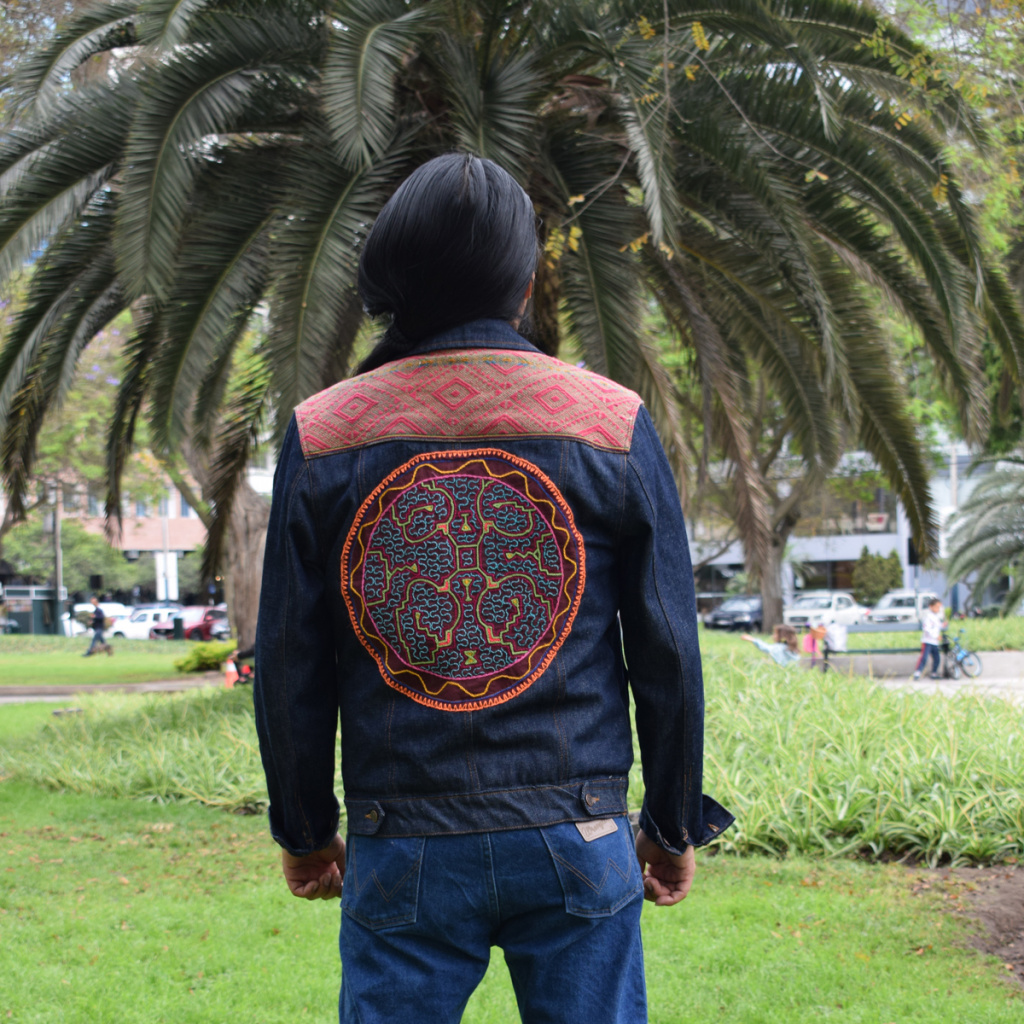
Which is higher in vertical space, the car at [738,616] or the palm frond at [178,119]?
the palm frond at [178,119]

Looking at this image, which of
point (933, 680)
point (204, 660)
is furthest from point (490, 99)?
point (204, 660)

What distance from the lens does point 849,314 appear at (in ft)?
25.6

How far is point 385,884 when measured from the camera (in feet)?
4.96

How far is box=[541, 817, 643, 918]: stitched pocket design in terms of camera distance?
58.9 inches

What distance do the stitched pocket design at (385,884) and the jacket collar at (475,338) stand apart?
0.77 m

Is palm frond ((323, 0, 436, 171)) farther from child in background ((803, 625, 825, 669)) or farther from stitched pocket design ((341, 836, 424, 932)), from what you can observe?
child in background ((803, 625, 825, 669))

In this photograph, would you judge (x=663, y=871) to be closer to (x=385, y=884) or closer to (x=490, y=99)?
(x=385, y=884)

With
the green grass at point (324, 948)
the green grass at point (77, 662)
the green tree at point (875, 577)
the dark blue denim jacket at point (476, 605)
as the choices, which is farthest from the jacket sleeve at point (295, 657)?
the green tree at point (875, 577)

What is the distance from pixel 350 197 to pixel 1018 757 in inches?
213

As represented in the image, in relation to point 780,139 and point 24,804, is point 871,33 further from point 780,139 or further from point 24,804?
point 24,804

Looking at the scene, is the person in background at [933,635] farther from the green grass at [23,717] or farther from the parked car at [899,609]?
the parked car at [899,609]

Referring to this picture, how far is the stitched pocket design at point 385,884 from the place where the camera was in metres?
1.50

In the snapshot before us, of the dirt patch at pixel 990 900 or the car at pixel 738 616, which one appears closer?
the dirt patch at pixel 990 900

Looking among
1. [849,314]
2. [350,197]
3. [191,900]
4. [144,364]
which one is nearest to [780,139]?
[849,314]
